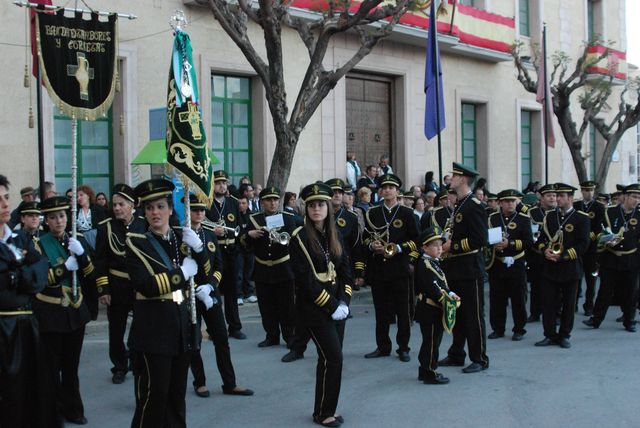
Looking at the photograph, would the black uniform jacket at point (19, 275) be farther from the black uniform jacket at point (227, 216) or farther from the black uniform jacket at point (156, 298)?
the black uniform jacket at point (227, 216)

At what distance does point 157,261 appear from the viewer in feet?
17.0

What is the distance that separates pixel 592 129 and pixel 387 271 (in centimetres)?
2489

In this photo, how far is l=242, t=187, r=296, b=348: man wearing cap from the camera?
9688 millimetres

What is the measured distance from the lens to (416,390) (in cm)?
750

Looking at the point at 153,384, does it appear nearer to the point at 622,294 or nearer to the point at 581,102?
the point at 622,294

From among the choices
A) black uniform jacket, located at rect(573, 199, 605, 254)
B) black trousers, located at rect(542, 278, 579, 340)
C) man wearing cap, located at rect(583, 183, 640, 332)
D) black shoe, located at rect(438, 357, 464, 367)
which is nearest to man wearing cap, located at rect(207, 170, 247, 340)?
black shoe, located at rect(438, 357, 464, 367)

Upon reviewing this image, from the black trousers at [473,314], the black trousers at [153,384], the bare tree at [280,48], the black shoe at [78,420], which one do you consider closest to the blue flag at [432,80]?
the bare tree at [280,48]

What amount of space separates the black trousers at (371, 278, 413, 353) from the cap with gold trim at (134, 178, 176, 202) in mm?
4378

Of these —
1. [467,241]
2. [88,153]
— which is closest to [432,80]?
[88,153]

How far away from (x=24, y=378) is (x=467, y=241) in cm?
477

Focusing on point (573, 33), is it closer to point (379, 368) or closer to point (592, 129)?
point (592, 129)

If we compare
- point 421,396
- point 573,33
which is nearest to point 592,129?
point 573,33

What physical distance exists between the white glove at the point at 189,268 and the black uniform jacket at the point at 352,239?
11.2 ft

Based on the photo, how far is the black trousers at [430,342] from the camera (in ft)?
25.3
